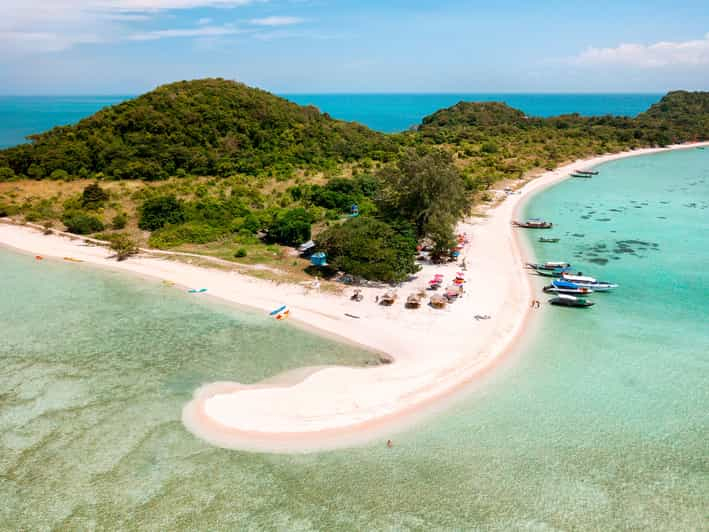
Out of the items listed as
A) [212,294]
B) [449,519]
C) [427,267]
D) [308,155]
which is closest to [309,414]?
[449,519]

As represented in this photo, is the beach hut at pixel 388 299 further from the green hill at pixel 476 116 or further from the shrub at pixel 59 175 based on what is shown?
the green hill at pixel 476 116

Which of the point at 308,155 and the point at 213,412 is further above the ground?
the point at 308,155

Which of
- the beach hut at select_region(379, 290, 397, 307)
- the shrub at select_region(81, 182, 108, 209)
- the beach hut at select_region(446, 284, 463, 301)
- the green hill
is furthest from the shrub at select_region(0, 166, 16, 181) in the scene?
the green hill

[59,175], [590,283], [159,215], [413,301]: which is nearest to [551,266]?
[590,283]

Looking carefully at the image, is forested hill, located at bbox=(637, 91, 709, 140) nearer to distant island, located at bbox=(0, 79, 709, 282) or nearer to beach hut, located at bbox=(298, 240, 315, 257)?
distant island, located at bbox=(0, 79, 709, 282)

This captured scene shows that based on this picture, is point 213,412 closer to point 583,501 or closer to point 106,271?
point 583,501

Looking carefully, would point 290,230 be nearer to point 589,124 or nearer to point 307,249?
point 307,249
